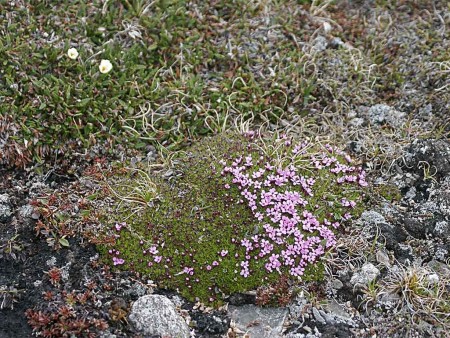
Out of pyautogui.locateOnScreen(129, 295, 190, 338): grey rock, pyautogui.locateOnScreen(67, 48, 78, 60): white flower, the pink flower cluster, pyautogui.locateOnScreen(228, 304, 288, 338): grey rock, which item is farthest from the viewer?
pyautogui.locateOnScreen(67, 48, 78, 60): white flower

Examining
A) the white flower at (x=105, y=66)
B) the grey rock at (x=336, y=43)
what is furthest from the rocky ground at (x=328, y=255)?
the white flower at (x=105, y=66)

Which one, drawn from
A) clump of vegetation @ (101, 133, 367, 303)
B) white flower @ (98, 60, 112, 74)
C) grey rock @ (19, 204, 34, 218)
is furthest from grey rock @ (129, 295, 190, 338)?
white flower @ (98, 60, 112, 74)

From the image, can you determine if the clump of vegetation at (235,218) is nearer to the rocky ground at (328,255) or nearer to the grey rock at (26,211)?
the rocky ground at (328,255)

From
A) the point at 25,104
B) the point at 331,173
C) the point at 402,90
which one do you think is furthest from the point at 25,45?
the point at 402,90

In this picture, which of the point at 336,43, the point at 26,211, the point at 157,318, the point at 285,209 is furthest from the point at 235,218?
the point at 336,43

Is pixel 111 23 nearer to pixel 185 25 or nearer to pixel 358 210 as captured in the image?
pixel 185 25

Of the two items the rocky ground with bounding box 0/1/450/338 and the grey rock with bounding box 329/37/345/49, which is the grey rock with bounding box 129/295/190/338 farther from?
the grey rock with bounding box 329/37/345/49
